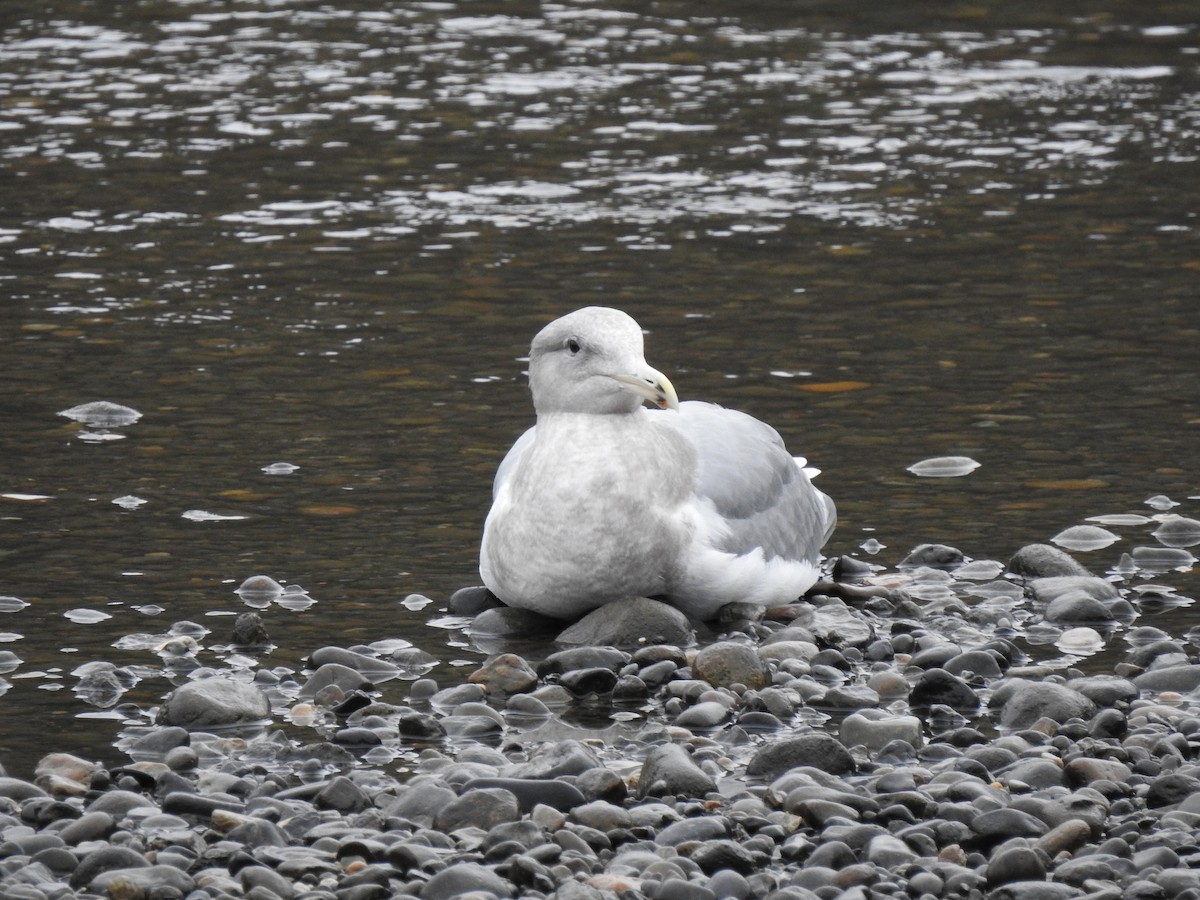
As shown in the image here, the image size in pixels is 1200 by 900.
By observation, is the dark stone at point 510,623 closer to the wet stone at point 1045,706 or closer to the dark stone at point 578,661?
the dark stone at point 578,661

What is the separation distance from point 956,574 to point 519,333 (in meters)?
4.40

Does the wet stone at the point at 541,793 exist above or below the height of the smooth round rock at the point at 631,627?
above

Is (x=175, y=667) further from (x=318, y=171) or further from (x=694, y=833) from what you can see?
(x=318, y=171)

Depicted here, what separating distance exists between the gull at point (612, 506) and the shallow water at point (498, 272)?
1.76 ft

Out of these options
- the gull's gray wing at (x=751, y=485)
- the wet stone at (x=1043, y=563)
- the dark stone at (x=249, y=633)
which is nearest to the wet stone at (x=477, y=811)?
the dark stone at (x=249, y=633)

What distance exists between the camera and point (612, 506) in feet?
26.3

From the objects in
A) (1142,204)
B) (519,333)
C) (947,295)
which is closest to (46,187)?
(519,333)

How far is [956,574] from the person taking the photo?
28.8 feet

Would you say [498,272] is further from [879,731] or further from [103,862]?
[103,862]

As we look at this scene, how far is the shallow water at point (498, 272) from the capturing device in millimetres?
9297

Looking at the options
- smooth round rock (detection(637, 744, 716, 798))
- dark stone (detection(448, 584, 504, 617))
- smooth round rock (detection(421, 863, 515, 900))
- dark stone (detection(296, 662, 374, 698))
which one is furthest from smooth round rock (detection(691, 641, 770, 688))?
smooth round rock (detection(421, 863, 515, 900))

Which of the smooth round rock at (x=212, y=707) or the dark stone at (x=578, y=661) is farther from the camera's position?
the dark stone at (x=578, y=661)

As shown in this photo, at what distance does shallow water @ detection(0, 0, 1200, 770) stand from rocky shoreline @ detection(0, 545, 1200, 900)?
0.47 metres

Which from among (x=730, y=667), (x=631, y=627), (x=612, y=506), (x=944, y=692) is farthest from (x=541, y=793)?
(x=612, y=506)
